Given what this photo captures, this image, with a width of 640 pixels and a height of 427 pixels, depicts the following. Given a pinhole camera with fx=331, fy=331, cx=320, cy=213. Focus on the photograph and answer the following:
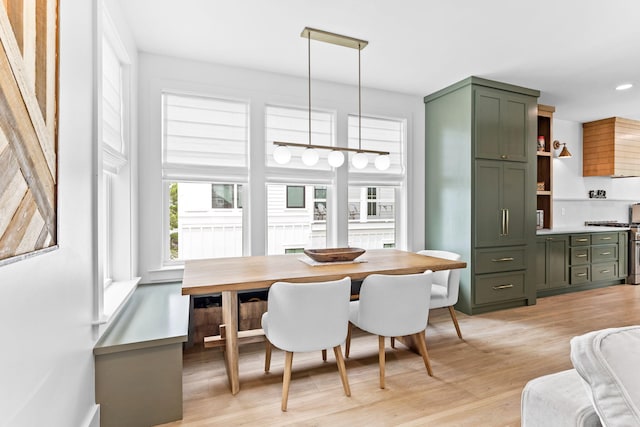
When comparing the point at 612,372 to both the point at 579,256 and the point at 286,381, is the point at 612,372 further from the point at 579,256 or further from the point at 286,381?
the point at 579,256

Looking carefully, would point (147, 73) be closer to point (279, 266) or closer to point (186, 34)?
point (186, 34)

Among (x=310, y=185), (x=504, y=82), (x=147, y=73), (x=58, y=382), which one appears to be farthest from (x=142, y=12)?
(x=504, y=82)

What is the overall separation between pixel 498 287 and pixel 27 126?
4294 millimetres

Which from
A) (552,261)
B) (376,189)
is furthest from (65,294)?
(552,261)

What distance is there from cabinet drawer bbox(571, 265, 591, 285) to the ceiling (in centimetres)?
247

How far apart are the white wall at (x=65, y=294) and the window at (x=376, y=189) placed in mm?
2773

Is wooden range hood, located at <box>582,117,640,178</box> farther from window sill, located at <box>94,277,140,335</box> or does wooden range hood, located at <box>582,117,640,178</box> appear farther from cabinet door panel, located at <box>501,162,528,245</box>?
window sill, located at <box>94,277,140,335</box>

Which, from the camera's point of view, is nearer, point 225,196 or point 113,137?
point 113,137

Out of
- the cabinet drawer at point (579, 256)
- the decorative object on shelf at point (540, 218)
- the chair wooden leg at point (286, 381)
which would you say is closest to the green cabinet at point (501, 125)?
the decorative object on shelf at point (540, 218)

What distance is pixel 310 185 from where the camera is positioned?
3820 mm

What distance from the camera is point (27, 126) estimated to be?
104 centimetres

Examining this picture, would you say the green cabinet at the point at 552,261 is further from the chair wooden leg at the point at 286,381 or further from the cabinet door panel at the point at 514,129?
the chair wooden leg at the point at 286,381

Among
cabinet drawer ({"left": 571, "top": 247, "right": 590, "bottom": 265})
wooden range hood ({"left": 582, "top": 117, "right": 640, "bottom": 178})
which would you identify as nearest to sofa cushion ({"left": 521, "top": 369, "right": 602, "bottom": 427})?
cabinet drawer ({"left": 571, "top": 247, "right": 590, "bottom": 265})

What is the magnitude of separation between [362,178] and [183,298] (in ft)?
7.86
